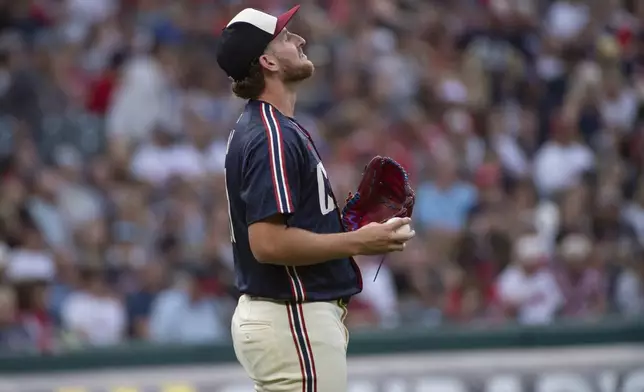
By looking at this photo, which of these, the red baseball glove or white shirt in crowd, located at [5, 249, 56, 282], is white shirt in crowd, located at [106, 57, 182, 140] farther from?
the red baseball glove

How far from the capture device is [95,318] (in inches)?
357

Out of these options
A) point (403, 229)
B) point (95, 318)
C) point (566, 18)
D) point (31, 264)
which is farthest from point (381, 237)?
point (566, 18)

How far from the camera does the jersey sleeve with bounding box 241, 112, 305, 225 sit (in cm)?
423

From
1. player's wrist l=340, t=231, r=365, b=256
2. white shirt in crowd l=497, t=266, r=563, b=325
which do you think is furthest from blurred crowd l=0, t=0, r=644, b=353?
player's wrist l=340, t=231, r=365, b=256

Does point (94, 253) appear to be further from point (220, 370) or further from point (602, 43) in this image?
point (602, 43)

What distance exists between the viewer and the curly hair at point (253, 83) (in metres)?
4.48

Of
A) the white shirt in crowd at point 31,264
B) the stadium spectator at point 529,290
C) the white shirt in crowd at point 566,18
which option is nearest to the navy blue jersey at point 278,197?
the stadium spectator at point 529,290

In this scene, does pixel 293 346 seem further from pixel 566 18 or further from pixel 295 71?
pixel 566 18

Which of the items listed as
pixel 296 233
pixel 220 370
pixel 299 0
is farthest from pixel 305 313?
pixel 299 0

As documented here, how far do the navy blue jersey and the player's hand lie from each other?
9.6 inches

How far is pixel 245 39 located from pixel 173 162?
6307 mm

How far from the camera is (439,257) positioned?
9.77 meters

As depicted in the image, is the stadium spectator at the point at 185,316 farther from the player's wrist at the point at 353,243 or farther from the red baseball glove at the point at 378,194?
the player's wrist at the point at 353,243

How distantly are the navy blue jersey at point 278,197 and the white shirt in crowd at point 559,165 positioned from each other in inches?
267
